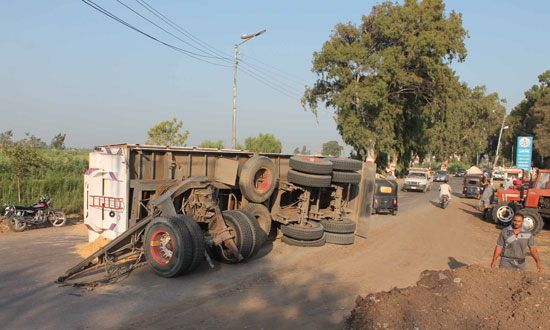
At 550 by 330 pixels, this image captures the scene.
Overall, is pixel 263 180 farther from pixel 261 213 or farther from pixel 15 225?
pixel 15 225

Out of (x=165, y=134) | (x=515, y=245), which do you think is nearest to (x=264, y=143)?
(x=165, y=134)

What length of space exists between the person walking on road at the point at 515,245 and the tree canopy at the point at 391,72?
29.4m

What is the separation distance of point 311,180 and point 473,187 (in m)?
23.3

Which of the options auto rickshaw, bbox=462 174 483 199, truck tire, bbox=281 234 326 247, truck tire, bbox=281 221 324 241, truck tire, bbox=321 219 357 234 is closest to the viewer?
truck tire, bbox=281 221 324 241

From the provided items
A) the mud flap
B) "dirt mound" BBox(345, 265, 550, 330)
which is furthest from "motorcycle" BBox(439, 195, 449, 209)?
"dirt mound" BBox(345, 265, 550, 330)

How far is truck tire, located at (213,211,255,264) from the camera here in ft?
26.6

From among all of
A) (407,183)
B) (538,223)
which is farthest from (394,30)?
(538,223)

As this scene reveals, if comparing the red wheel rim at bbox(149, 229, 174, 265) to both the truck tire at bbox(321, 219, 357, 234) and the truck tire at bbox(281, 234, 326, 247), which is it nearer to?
the truck tire at bbox(281, 234, 326, 247)

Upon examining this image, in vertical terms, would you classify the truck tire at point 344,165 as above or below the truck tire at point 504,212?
above

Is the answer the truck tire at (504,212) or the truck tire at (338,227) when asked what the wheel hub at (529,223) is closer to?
the truck tire at (504,212)

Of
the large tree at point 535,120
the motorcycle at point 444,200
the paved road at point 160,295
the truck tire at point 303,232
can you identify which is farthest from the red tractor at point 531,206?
the large tree at point 535,120

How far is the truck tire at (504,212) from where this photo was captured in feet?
51.0

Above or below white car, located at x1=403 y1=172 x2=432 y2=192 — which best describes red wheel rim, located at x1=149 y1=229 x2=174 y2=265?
above

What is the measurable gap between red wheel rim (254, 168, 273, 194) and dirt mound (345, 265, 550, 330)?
4.79 meters
